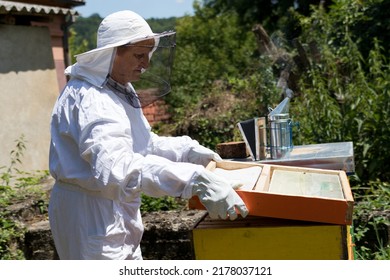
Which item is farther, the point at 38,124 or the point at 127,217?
the point at 38,124

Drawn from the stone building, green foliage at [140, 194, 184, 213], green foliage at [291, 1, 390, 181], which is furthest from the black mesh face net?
the stone building

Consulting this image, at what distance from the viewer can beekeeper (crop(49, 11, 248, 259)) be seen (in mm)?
2613

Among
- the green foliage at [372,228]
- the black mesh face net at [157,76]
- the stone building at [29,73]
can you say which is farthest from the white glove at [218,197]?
the stone building at [29,73]

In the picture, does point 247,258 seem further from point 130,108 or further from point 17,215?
point 17,215

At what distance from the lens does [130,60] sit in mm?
3020

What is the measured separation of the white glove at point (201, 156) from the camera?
3.29 m

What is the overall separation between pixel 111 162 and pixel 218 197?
1.48ft

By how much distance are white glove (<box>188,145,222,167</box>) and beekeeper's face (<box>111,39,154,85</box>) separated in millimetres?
497

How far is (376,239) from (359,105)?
5.25 ft

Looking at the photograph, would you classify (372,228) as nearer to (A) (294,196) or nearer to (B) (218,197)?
(A) (294,196)

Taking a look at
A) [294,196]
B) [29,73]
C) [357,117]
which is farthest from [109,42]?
[29,73]

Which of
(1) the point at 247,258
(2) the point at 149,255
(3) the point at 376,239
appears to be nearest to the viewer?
(1) the point at 247,258

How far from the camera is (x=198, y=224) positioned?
2.86m

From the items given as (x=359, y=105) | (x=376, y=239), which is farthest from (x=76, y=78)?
(x=359, y=105)
